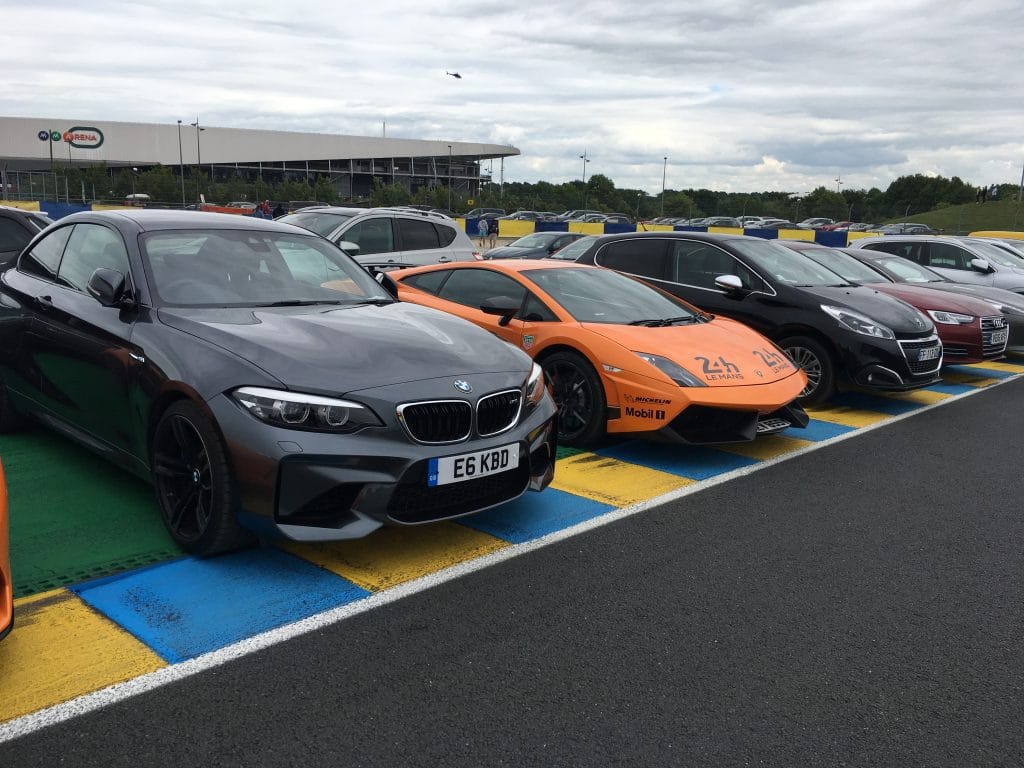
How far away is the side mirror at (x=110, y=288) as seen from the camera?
3.98 m

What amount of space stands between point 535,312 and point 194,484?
3.09m

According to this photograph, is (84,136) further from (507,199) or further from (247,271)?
(247,271)

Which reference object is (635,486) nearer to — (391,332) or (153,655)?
(391,332)

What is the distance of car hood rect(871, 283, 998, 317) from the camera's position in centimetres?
924

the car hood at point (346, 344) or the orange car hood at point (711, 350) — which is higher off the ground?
the car hood at point (346, 344)

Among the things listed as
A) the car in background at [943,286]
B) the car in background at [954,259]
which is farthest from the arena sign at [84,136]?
the car in background at [943,286]

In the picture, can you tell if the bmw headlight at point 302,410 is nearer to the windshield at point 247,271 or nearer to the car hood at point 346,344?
the car hood at point 346,344

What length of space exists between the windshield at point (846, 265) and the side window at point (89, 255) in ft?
24.0

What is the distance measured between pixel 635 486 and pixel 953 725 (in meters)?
2.57

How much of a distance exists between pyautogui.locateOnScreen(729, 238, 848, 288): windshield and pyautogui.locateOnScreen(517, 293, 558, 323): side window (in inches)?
108

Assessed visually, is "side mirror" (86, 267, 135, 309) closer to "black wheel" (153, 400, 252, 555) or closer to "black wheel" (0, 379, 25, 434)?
"black wheel" (153, 400, 252, 555)

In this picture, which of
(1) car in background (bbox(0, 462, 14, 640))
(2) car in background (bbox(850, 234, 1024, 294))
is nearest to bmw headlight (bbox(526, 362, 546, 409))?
(1) car in background (bbox(0, 462, 14, 640))

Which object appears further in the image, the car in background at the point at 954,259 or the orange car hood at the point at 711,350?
the car in background at the point at 954,259

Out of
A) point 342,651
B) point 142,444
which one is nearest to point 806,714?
point 342,651
